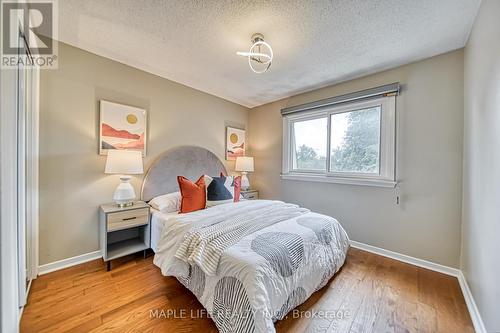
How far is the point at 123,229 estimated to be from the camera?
7.99ft

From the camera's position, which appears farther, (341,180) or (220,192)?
(341,180)

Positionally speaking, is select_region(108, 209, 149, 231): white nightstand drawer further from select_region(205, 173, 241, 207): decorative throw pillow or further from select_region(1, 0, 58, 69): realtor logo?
select_region(1, 0, 58, 69): realtor logo

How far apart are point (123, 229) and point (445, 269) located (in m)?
3.75

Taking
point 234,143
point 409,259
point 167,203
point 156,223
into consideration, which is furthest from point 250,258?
point 234,143

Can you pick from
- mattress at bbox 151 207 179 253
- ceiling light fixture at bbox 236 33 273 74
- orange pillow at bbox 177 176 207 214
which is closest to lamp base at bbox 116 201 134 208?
mattress at bbox 151 207 179 253

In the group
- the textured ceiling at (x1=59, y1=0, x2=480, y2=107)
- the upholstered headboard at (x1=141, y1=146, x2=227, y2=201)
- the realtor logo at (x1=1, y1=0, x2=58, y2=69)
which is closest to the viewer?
the realtor logo at (x1=1, y1=0, x2=58, y2=69)

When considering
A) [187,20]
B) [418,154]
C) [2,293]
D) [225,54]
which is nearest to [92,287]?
[2,293]

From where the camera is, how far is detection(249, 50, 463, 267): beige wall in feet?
7.06

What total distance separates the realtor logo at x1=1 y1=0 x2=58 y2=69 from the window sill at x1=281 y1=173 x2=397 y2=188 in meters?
3.30

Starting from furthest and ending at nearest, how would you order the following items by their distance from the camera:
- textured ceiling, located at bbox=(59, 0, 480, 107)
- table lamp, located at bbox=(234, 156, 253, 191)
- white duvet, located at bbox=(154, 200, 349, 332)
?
table lamp, located at bbox=(234, 156, 253, 191) < textured ceiling, located at bbox=(59, 0, 480, 107) < white duvet, located at bbox=(154, 200, 349, 332)

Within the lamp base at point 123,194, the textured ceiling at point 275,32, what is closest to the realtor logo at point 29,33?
the textured ceiling at point 275,32

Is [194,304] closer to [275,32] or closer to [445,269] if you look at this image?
[275,32]

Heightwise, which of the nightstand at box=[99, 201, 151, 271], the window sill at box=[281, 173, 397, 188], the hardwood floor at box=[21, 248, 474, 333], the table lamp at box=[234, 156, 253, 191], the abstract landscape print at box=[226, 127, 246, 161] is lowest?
the hardwood floor at box=[21, 248, 474, 333]

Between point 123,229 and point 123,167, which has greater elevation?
point 123,167
